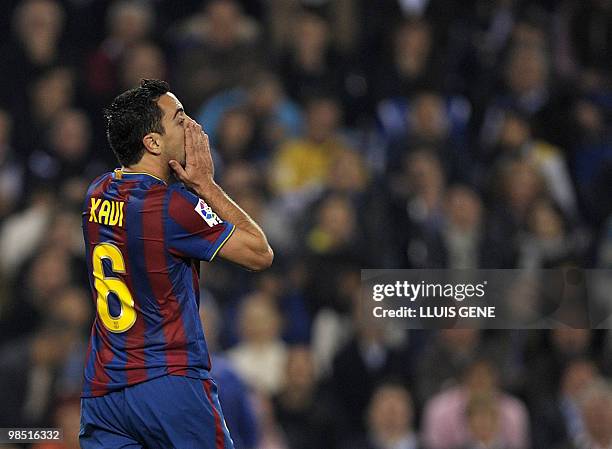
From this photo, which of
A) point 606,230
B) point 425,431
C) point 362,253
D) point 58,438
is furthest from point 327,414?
point 606,230

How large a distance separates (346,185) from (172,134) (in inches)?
167

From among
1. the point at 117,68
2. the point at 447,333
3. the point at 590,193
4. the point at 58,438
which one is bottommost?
the point at 58,438

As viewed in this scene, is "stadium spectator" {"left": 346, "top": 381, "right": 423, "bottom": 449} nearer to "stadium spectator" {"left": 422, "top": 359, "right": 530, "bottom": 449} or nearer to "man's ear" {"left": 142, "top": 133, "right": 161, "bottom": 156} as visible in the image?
"stadium spectator" {"left": 422, "top": 359, "right": 530, "bottom": 449}

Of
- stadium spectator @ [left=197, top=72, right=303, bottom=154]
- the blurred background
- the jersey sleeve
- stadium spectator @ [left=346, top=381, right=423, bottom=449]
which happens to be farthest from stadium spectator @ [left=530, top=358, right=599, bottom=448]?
the jersey sleeve

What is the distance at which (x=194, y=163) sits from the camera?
3316 millimetres

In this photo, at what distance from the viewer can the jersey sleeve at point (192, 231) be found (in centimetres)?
324

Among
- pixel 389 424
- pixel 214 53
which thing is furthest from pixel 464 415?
pixel 214 53

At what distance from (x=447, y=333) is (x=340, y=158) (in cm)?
144

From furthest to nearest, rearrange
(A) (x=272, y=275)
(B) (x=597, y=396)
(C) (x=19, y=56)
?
(C) (x=19, y=56) → (A) (x=272, y=275) → (B) (x=597, y=396)

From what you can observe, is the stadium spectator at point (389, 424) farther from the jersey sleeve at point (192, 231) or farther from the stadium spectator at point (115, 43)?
the jersey sleeve at point (192, 231)

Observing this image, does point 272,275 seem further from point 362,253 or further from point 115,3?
point 115,3

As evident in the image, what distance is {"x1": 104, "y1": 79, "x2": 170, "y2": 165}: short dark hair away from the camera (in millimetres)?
3311

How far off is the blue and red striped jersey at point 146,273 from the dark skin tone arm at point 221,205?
0.04m

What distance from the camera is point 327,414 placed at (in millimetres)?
6883
